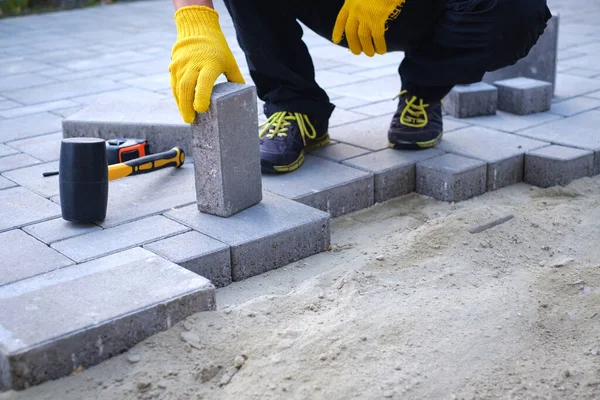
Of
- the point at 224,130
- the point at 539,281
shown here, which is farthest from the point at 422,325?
the point at 224,130

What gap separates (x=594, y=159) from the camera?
10.9ft

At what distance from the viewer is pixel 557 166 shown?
3.20 m

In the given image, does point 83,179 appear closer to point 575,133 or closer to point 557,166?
point 557,166

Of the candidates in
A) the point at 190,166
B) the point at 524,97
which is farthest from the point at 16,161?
the point at 524,97

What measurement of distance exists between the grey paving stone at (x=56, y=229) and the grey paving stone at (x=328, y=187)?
0.71m

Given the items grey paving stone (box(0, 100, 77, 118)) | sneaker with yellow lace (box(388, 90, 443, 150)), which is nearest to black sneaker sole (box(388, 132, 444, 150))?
sneaker with yellow lace (box(388, 90, 443, 150))

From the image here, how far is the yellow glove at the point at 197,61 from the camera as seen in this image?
8.30 feet

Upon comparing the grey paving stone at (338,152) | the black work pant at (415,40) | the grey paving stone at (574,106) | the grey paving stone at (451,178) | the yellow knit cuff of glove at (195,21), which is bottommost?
the grey paving stone at (451,178)

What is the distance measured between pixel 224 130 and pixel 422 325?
0.95 m

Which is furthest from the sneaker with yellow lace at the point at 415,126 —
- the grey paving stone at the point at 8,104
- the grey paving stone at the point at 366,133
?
the grey paving stone at the point at 8,104

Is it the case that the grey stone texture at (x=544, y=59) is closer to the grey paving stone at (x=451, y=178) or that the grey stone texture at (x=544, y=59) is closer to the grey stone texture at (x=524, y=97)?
the grey stone texture at (x=524, y=97)

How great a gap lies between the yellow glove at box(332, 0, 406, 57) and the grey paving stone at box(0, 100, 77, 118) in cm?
191

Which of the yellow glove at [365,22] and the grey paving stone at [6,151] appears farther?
the grey paving stone at [6,151]

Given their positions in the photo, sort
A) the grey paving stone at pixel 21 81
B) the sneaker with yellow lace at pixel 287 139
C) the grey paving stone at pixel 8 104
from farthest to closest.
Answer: the grey paving stone at pixel 21 81 < the grey paving stone at pixel 8 104 < the sneaker with yellow lace at pixel 287 139
